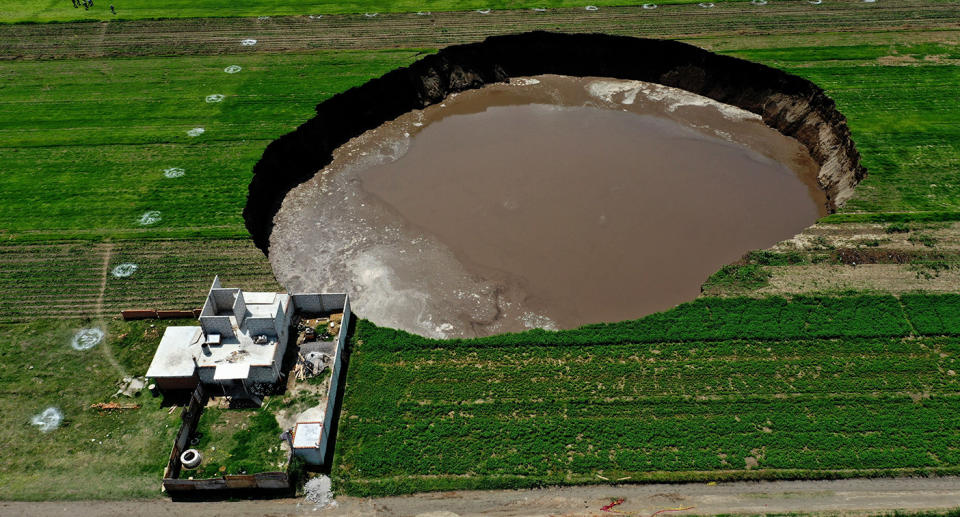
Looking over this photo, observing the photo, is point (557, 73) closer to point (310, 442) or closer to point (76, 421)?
point (310, 442)

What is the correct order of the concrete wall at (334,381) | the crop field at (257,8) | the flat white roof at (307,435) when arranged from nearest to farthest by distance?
the flat white roof at (307,435)
the concrete wall at (334,381)
the crop field at (257,8)

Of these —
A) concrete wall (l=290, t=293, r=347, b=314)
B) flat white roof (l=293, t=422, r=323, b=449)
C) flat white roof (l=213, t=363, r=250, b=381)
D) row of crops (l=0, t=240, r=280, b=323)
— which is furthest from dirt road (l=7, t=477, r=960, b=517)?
row of crops (l=0, t=240, r=280, b=323)

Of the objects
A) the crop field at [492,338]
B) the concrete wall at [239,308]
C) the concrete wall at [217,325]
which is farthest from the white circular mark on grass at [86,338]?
the concrete wall at [239,308]

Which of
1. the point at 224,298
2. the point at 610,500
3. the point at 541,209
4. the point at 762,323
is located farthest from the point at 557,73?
the point at 610,500

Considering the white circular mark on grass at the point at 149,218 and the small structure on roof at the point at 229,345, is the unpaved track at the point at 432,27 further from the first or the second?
the small structure on roof at the point at 229,345

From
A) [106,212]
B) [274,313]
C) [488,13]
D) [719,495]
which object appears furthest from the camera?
[488,13]

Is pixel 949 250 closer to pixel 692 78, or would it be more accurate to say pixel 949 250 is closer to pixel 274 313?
pixel 692 78

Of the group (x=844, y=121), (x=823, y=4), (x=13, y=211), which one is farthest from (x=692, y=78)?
(x=13, y=211)
